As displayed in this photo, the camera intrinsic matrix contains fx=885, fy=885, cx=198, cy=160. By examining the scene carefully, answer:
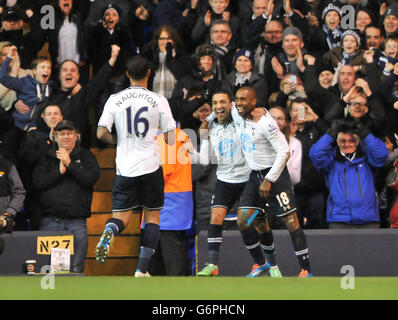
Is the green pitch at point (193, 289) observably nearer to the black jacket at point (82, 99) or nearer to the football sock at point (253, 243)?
the football sock at point (253, 243)

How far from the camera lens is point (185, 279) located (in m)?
9.29

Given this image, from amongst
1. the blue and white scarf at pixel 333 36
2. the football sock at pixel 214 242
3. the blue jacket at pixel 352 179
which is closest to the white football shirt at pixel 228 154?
the football sock at pixel 214 242

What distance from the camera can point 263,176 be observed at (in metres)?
10.5

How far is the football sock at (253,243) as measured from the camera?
35.2 ft

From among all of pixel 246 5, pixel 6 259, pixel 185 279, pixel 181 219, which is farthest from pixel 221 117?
pixel 246 5

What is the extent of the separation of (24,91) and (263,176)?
4391 millimetres

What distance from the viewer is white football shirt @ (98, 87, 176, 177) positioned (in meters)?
9.96

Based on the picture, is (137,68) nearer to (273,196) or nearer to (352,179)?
(273,196)

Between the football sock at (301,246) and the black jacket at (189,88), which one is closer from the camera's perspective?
the football sock at (301,246)

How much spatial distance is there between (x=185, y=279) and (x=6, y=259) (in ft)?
9.93

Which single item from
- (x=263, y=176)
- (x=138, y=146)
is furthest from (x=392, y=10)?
(x=138, y=146)

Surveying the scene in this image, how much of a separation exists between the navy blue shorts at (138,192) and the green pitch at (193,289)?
1103 mm

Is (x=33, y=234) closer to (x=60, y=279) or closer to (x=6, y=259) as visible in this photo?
(x=6, y=259)

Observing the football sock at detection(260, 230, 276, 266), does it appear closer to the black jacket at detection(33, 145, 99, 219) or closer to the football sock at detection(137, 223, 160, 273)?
the football sock at detection(137, 223, 160, 273)
